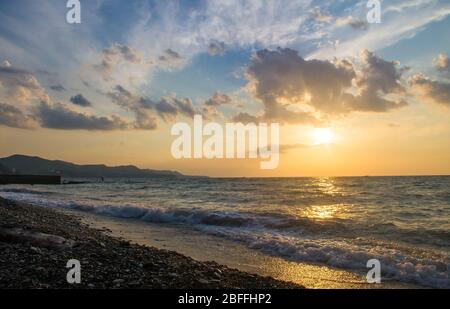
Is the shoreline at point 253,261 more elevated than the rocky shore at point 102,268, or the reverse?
the rocky shore at point 102,268

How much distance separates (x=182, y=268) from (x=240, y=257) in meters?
4.22

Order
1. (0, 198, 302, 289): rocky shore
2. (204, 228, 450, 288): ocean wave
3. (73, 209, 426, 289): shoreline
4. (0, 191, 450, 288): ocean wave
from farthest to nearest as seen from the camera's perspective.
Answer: (0, 191, 450, 288): ocean wave, (204, 228, 450, 288): ocean wave, (73, 209, 426, 289): shoreline, (0, 198, 302, 289): rocky shore

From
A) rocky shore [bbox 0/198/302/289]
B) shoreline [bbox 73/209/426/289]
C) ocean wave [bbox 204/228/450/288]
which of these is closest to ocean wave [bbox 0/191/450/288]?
ocean wave [bbox 204/228/450/288]

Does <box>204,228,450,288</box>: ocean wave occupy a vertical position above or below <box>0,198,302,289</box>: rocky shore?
below

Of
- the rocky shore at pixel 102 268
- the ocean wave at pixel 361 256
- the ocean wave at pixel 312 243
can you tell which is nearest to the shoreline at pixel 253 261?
the ocean wave at pixel 361 256

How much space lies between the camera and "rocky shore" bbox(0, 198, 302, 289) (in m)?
7.96

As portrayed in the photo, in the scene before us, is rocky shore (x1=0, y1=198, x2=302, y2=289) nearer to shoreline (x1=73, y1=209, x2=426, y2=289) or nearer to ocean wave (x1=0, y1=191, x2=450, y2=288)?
shoreline (x1=73, y1=209, x2=426, y2=289)

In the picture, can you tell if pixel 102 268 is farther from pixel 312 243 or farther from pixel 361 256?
pixel 312 243

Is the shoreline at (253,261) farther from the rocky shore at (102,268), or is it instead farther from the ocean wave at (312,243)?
the rocky shore at (102,268)

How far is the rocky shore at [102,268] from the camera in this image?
796 centimetres

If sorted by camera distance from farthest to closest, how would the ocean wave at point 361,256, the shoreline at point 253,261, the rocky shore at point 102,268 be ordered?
the ocean wave at point 361,256
the shoreline at point 253,261
the rocky shore at point 102,268
